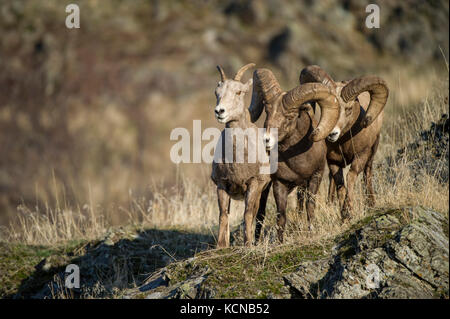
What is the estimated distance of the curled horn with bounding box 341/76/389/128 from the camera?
26.2ft

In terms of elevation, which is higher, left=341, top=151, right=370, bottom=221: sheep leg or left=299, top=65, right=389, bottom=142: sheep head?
left=299, top=65, right=389, bottom=142: sheep head

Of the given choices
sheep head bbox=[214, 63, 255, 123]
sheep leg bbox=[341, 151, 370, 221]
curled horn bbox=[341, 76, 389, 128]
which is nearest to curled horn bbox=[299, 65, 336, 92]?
curled horn bbox=[341, 76, 389, 128]

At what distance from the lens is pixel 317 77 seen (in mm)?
8281

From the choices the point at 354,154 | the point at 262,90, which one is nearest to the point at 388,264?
the point at 354,154

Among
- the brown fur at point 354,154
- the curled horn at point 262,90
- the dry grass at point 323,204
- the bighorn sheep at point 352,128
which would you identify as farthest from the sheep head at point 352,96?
the dry grass at point 323,204

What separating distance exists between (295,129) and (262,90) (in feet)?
2.16

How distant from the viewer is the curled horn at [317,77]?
8.13 meters

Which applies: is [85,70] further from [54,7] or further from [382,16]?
[382,16]

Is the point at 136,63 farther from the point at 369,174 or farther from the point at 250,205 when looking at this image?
the point at 250,205

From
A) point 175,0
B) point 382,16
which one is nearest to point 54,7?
point 175,0

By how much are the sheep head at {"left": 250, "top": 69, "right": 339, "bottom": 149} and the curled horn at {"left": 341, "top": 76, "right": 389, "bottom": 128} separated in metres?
0.40

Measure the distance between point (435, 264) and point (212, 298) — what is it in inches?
89.5

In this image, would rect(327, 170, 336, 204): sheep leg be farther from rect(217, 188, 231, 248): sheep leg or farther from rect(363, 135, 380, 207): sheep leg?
rect(217, 188, 231, 248): sheep leg

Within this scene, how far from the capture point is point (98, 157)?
33906mm
